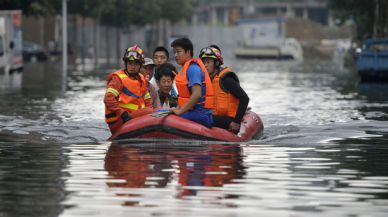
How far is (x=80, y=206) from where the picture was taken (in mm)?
6242

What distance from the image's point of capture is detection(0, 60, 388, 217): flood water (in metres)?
6.27

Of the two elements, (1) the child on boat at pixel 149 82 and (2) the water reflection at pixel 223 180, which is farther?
(1) the child on boat at pixel 149 82

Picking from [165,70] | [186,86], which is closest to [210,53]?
[186,86]

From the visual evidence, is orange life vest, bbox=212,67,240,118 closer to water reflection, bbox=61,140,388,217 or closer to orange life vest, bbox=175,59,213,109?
orange life vest, bbox=175,59,213,109

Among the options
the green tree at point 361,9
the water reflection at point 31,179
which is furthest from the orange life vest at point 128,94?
the green tree at point 361,9

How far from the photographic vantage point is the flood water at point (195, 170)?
6.27m

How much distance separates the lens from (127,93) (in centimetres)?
1078

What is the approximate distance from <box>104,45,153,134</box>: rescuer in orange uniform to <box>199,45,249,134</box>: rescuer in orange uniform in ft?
2.96

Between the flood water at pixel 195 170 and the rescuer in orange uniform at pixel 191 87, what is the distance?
1.35 ft

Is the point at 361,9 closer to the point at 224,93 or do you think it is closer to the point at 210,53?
the point at 224,93

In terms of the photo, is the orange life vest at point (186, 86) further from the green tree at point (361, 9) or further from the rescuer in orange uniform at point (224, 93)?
the green tree at point (361, 9)

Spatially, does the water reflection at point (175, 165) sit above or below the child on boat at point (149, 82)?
below

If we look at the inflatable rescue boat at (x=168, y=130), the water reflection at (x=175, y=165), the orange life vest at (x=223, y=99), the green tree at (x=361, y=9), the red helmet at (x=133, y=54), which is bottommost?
the water reflection at (x=175, y=165)

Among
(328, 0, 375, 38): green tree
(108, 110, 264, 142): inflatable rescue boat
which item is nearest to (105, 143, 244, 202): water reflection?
(108, 110, 264, 142): inflatable rescue boat
